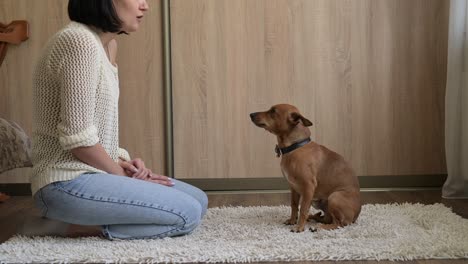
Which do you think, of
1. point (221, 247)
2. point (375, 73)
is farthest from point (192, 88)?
point (221, 247)

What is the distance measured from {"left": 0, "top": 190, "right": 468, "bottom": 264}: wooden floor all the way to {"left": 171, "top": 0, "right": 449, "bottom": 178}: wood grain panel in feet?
0.65

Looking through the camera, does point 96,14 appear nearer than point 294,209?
Yes

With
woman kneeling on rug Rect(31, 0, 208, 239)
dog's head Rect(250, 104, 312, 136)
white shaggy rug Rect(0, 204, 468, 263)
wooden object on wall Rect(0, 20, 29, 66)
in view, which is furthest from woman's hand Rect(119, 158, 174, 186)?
wooden object on wall Rect(0, 20, 29, 66)

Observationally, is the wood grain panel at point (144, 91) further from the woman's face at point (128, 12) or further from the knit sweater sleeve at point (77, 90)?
the knit sweater sleeve at point (77, 90)

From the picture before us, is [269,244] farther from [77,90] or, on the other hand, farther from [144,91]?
[144,91]

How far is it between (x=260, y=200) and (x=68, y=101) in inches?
57.0

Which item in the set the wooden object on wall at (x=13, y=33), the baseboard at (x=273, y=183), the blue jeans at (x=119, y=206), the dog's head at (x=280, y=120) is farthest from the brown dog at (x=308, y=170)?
the wooden object on wall at (x=13, y=33)

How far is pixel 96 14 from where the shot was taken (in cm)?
211

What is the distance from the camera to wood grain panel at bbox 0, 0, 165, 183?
3.46m

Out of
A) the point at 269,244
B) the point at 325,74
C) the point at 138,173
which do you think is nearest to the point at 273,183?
the point at 325,74

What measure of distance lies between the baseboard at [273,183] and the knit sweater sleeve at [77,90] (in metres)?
1.53

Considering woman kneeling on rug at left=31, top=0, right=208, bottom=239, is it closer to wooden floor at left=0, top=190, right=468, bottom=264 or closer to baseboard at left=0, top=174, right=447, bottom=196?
wooden floor at left=0, top=190, right=468, bottom=264

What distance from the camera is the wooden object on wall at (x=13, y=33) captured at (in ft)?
11.1

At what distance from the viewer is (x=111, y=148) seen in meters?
2.26
